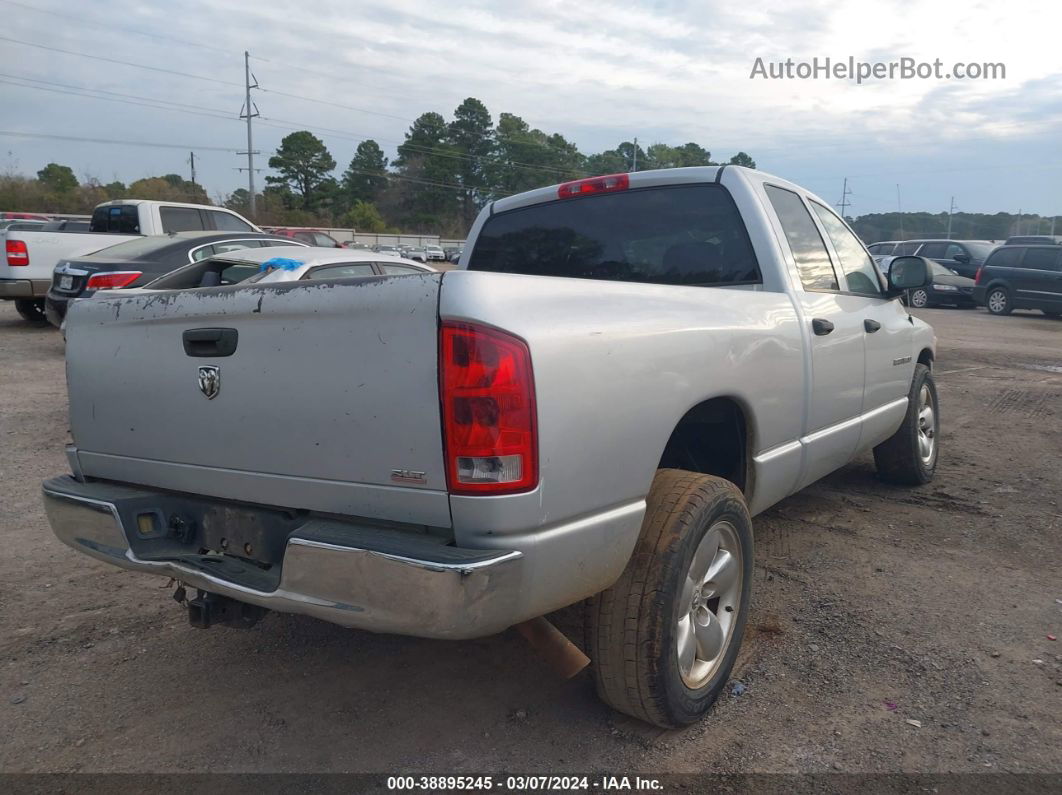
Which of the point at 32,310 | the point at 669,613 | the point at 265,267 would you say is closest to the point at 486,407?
the point at 669,613

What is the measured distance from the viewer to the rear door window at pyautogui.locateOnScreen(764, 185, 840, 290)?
3994 millimetres

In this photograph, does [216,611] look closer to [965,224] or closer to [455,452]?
[455,452]

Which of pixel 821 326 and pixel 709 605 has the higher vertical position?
pixel 821 326

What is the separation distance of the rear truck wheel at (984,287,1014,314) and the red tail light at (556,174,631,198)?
19108 millimetres

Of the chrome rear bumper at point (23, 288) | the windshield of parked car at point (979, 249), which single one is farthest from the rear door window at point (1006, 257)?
the chrome rear bumper at point (23, 288)

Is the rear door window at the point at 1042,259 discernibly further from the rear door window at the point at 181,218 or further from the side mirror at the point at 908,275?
the rear door window at the point at 181,218

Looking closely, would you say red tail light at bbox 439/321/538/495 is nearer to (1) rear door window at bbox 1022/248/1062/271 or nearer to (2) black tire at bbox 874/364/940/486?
(2) black tire at bbox 874/364/940/486

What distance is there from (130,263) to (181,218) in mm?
3980

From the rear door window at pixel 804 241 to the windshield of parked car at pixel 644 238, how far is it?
0.30 m

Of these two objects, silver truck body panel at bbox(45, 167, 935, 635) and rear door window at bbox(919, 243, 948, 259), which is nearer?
silver truck body panel at bbox(45, 167, 935, 635)

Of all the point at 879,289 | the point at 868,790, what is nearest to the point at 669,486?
the point at 868,790

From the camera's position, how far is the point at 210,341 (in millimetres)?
2631

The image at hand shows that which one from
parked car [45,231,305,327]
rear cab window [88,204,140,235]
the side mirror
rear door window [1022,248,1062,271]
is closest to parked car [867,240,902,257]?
→ rear door window [1022,248,1062,271]

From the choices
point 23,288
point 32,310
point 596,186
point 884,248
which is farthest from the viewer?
point 884,248
